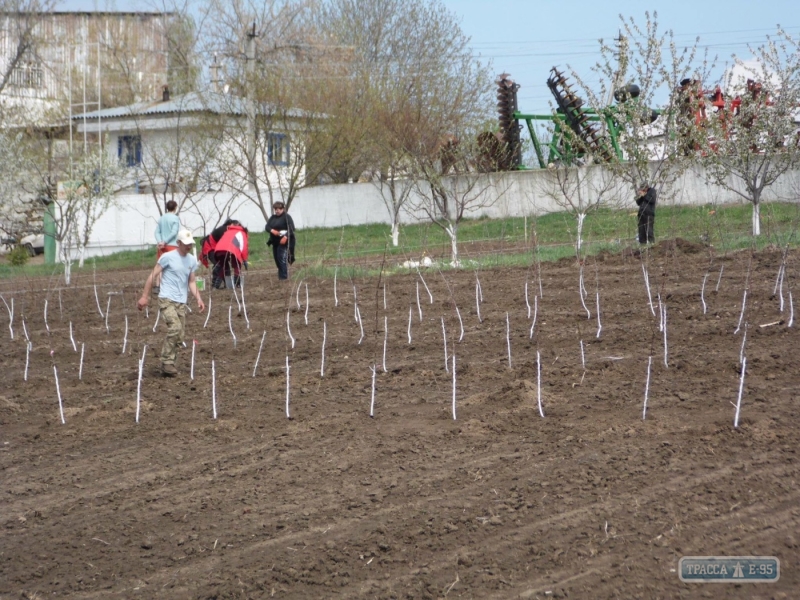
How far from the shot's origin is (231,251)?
1337cm

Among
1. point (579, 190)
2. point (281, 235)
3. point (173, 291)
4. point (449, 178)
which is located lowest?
point (173, 291)

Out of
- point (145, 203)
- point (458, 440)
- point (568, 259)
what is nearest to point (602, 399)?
point (458, 440)

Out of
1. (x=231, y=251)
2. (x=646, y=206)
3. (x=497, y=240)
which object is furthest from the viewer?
(x=497, y=240)

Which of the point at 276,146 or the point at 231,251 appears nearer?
the point at 231,251

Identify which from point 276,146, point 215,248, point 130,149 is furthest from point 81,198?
point 130,149

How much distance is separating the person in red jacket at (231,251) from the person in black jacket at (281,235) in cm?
43

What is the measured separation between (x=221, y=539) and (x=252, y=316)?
23.6 ft

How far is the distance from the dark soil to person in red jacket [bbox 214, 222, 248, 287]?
3.97m

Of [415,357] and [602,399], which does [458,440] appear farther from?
[415,357]

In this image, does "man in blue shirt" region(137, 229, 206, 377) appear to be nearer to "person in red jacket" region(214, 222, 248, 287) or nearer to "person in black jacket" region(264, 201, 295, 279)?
"person in red jacket" region(214, 222, 248, 287)
